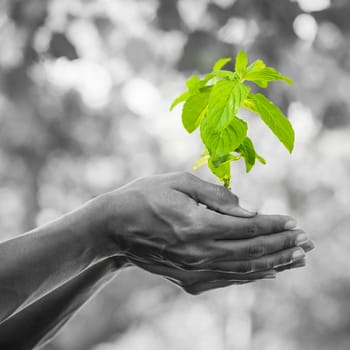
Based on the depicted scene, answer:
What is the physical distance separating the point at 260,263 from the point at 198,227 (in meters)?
0.07

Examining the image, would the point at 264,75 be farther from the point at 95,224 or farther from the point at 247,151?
the point at 95,224

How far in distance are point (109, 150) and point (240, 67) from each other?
8.26 ft

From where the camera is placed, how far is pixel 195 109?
69 cm

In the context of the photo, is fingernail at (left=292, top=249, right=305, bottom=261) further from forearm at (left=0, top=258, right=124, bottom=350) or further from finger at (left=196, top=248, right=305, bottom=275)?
forearm at (left=0, top=258, right=124, bottom=350)

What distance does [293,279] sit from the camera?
3486 millimetres

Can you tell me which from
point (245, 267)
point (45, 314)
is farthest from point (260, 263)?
point (45, 314)

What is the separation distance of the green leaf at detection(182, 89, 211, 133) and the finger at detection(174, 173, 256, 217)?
7 cm

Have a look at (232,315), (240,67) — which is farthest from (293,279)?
(240,67)

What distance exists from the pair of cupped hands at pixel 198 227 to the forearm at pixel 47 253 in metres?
0.02

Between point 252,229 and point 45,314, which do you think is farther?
point 45,314

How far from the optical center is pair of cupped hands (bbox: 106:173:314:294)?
0.63 metres

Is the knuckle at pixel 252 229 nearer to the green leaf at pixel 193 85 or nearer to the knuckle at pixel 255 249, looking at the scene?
the knuckle at pixel 255 249

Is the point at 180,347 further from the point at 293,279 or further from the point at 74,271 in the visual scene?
the point at 74,271

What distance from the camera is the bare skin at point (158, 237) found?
24.6 inches
